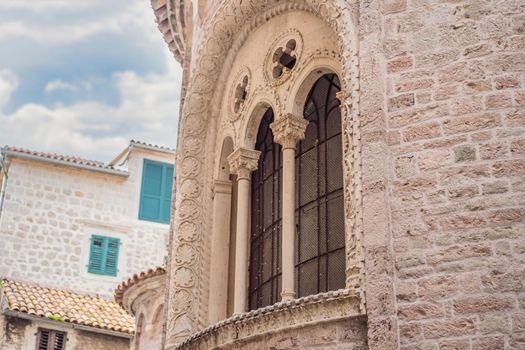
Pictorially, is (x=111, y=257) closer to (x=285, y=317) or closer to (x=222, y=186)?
(x=222, y=186)

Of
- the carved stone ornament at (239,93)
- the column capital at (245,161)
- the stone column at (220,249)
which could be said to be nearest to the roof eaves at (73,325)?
the stone column at (220,249)

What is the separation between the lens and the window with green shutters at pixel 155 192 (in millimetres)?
→ 22469

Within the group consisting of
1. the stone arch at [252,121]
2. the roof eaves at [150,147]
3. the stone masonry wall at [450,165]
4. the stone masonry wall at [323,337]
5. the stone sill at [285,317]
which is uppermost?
the roof eaves at [150,147]

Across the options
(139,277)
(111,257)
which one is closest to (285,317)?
(139,277)

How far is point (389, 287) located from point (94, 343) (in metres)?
13.2

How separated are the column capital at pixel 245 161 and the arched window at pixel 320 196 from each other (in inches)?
25.4

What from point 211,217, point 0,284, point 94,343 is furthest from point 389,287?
point 0,284

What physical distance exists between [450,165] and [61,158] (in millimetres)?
16044

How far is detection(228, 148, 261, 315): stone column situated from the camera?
8.66m

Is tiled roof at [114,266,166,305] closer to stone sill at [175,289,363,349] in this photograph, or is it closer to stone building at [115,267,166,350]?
stone building at [115,267,166,350]

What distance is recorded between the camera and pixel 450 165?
6.63 metres

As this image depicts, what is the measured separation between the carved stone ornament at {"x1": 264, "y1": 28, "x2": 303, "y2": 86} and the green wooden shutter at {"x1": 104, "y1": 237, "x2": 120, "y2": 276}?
43.0 feet

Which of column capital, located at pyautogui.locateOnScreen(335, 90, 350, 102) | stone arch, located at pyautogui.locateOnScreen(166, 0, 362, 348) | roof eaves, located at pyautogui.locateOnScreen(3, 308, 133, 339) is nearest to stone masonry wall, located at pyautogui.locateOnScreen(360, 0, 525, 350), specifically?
column capital, located at pyautogui.locateOnScreen(335, 90, 350, 102)

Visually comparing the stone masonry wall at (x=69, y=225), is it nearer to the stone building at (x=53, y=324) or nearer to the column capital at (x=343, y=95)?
the stone building at (x=53, y=324)
